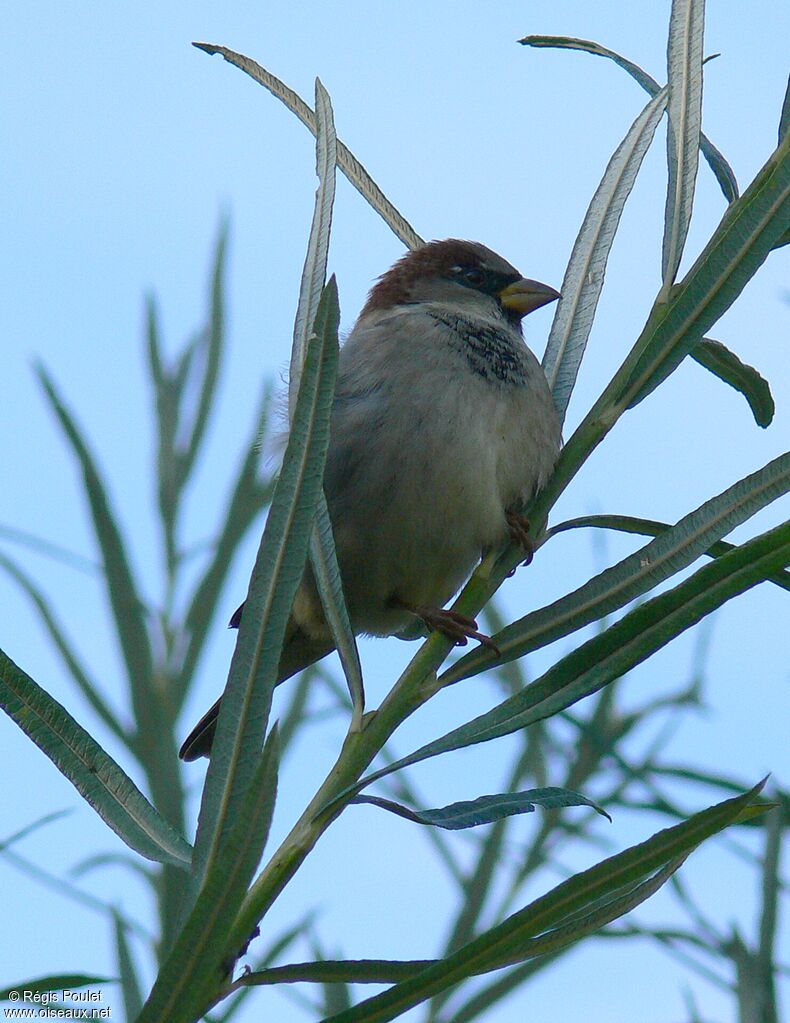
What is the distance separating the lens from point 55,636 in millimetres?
1817

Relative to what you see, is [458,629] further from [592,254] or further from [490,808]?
[592,254]

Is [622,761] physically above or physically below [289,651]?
below

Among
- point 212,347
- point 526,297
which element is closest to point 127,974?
point 212,347

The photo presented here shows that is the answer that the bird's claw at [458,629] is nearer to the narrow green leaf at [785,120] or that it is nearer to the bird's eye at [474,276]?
the narrow green leaf at [785,120]

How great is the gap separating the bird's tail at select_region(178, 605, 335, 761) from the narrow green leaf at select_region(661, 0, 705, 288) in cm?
141

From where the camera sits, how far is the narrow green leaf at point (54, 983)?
986 millimetres

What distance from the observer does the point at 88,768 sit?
3.43 ft

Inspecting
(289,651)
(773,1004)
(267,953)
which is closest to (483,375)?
(289,651)

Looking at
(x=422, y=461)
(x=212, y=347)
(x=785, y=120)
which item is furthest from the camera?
(x=422, y=461)

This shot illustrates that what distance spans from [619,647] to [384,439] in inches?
54.2

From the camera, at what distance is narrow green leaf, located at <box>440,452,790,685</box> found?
1112 millimetres

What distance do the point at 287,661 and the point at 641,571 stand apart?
181cm

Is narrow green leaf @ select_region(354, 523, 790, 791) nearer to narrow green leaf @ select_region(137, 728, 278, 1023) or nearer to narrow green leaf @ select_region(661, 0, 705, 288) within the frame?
narrow green leaf @ select_region(137, 728, 278, 1023)

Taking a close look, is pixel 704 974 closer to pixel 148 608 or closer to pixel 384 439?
pixel 148 608
